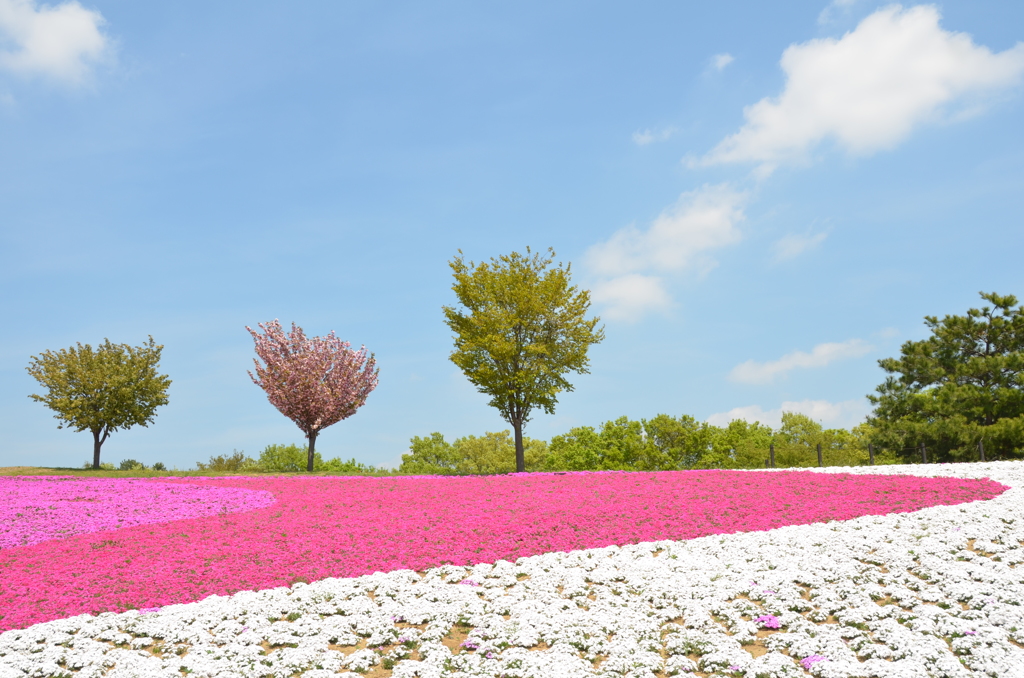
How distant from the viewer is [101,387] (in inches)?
1779

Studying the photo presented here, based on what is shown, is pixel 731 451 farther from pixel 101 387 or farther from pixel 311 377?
pixel 101 387

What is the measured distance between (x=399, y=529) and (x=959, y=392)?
3463 centimetres

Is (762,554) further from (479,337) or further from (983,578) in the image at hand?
(479,337)

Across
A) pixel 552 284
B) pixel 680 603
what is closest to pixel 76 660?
pixel 680 603

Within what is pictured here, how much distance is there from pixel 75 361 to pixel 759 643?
4800cm

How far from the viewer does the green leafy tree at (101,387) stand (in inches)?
1764

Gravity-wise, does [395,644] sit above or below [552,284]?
below

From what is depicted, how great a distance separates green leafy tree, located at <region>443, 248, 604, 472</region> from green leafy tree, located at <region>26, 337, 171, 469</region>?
80.4 feet

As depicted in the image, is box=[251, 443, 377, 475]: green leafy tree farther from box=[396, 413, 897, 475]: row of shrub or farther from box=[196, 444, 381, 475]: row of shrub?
box=[396, 413, 897, 475]: row of shrub

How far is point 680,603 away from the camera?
11602 millimetres

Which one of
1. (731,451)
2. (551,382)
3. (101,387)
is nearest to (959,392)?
(731,451)

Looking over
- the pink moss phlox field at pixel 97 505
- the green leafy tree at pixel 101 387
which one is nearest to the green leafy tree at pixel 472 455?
the green leafy tree at pixel 101 387

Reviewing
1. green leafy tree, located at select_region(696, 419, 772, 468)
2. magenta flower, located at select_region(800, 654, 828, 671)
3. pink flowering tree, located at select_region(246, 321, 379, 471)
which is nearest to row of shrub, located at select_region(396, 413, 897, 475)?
green leafy tree, located at select_region(696, 419, 772, 468)

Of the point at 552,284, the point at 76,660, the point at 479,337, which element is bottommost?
the point at 76,660
